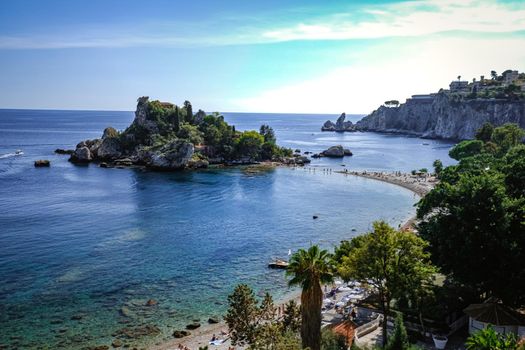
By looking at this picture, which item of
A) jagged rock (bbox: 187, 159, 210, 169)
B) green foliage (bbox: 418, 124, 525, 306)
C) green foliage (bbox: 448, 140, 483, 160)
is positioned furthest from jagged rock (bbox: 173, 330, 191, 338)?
green foliage (bbox: 448, 140, 483, 160)

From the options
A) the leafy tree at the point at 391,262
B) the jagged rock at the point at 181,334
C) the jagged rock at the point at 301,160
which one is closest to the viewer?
the leafy tree at the point at 391,262

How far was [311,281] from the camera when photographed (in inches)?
756

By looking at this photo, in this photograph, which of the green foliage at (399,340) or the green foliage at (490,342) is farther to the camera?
the green foliage at (399,340)

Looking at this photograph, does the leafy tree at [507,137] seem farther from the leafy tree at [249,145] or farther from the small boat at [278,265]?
the leafy tree at [249,145]

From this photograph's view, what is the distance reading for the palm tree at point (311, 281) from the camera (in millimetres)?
19250

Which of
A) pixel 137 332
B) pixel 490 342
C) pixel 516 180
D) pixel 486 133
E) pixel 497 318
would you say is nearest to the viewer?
pixel 490 342

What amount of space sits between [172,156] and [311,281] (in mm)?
91981

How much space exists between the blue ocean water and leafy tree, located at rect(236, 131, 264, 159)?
70.4 feet

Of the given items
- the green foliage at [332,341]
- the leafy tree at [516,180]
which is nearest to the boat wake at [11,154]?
the green foliage at [332,341]

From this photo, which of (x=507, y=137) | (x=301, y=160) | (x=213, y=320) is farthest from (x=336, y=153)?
(x=213, y=320)

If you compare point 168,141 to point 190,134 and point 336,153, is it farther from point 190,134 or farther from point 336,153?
point 336,153

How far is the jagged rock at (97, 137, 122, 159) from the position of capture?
121375 millimetres

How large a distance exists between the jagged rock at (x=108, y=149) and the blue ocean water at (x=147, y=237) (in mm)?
16680

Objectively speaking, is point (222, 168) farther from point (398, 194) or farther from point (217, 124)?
point (398, 194)
